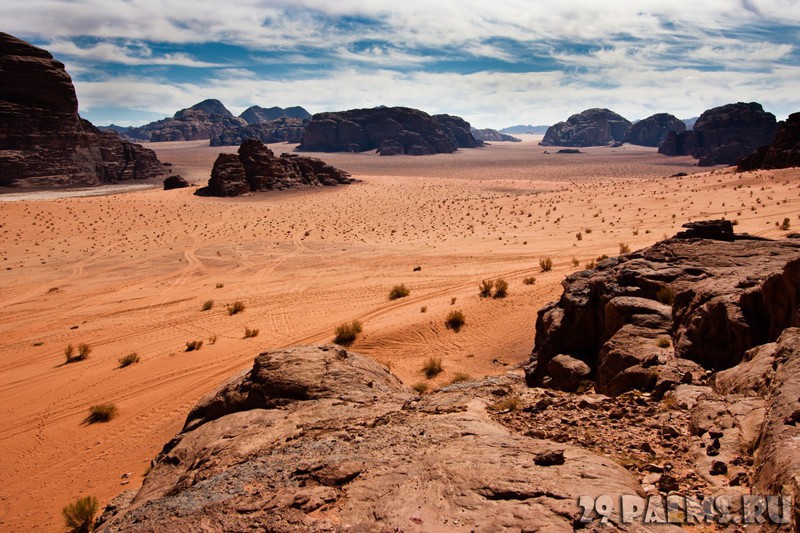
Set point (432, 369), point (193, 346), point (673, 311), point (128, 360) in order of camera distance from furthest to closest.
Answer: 1. point (193, 346)
2. point (128, 360)
3. point (432, 369)
4. point (673, 311)

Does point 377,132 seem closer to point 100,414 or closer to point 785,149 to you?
point 785,149

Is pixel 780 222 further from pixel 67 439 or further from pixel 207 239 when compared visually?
pixel 207 239

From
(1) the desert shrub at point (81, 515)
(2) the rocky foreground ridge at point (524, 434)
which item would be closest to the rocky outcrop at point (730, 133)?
(2) the rocky foreground ridge at point (524, 434)

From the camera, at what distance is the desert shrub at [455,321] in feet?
43.9

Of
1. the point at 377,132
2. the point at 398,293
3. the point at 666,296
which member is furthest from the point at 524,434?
the point at 377,132

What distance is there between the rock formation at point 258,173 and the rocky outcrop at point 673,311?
1783 inches

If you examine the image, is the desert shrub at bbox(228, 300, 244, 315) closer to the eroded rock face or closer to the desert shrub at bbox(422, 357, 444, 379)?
the desert shrub at bbox(422, 357, 444, 379)

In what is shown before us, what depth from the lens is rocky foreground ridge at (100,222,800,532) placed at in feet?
11.7

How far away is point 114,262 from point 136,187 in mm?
50166

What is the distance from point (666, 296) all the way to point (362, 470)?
660 centimetres

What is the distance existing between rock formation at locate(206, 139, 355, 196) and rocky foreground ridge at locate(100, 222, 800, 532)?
4613cm

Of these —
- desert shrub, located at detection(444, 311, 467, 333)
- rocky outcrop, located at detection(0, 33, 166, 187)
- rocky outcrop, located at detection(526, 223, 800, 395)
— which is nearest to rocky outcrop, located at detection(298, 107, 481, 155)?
rocky outcrop, located at detection(0, 33, 166, 187)

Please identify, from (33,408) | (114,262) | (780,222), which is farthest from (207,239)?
(780,222)

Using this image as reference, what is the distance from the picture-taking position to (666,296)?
8383 mm
